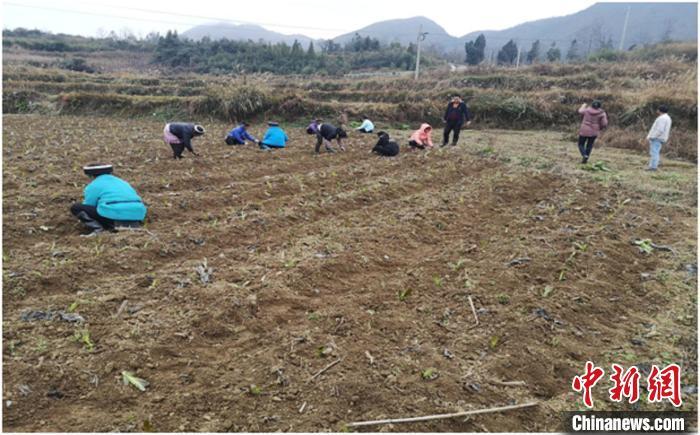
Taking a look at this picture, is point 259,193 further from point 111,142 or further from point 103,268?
point 111,142

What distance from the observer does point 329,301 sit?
12.5 feet

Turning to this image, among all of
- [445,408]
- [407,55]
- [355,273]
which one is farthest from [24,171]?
[407,55]

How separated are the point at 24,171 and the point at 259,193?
4443mm

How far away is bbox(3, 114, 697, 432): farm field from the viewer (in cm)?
265

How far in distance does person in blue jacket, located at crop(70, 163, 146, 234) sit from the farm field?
0.27 m

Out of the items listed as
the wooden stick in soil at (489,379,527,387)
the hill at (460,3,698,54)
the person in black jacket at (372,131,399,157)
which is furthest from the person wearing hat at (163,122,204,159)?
the hill at (460,3,698,54)

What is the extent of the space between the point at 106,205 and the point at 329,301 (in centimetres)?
306

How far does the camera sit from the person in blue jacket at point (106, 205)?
4883mm

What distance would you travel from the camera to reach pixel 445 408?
2.61 meters

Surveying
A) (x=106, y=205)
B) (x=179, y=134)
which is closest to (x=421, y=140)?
(x=179, y=134)

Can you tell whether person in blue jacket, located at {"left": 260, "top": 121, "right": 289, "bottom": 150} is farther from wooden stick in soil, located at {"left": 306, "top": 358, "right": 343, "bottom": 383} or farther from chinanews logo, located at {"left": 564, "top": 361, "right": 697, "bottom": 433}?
chinanews logo, located at {"left": 564, "top": 361, "right": 697, "bottom": 433}

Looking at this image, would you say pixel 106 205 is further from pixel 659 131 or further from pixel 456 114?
pixel 659 131

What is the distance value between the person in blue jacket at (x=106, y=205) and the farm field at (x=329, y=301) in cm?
27

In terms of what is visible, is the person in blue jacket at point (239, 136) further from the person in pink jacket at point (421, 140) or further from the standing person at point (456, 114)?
the standing person at point (456, 114)
